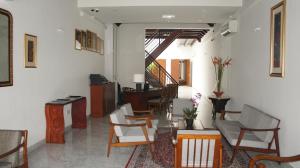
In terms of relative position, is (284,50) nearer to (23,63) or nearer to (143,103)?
(23,63)

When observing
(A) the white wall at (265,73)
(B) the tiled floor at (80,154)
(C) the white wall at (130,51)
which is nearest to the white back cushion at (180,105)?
(A) the white wall at (265,73)

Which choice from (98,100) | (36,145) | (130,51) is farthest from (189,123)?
(130,51)

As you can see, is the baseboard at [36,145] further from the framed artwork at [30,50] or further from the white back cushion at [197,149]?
the white back cushion at [197,149]

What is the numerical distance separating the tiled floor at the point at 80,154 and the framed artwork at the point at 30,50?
60.5 inches

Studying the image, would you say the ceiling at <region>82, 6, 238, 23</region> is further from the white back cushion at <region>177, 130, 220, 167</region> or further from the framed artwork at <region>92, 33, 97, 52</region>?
the white back cushion at <region>177, 130, 220, 167</region>

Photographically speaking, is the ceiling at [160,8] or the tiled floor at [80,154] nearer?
the tiled floor at [80,154]

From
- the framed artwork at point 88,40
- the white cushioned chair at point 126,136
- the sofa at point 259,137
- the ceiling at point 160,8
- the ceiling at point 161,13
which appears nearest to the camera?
the sofa at point 259,137

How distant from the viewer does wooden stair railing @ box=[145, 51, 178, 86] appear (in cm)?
1227

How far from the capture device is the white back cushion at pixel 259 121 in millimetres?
4039

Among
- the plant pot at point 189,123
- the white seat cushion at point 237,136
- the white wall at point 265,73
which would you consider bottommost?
the white seat cushion at point 237,136

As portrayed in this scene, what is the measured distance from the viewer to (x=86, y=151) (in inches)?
183

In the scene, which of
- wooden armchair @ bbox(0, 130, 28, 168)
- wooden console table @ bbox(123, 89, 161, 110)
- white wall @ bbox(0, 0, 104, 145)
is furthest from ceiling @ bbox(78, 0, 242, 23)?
wooden armchair @ bbox(0, 130, 28, 168)

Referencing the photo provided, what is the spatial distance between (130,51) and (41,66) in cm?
591

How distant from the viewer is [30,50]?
4.59 m
